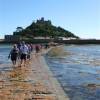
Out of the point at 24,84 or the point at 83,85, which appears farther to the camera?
the point at 83,85

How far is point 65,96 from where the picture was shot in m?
15.0

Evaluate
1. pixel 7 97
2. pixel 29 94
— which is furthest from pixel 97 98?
pixel 7 97

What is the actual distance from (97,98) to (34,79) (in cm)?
550

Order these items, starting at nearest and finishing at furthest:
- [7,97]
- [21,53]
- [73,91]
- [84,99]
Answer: [7,97]
[84,99]
[73,91]
[21,53]

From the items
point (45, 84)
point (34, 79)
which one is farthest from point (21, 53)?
point (45, 84)

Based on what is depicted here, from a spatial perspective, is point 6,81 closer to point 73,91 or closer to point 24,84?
point 24,84

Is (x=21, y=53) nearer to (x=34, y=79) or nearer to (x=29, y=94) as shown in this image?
(x=34, y=79)

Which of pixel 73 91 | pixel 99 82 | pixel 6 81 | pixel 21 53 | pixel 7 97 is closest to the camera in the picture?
pixel 7 97

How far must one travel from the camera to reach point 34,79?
65.7 ft

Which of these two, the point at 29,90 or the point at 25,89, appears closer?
the point at 29,90

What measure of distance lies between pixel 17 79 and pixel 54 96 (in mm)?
5456

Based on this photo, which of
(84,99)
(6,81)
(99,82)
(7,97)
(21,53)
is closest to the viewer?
(7,97)

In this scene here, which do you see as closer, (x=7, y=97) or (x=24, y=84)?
(x=7, y=97)

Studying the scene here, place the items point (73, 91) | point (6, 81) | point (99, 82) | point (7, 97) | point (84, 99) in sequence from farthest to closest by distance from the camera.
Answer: point (99, 82), point (6, 81), point (73, 91), point (84, 99), point (7, 97)
